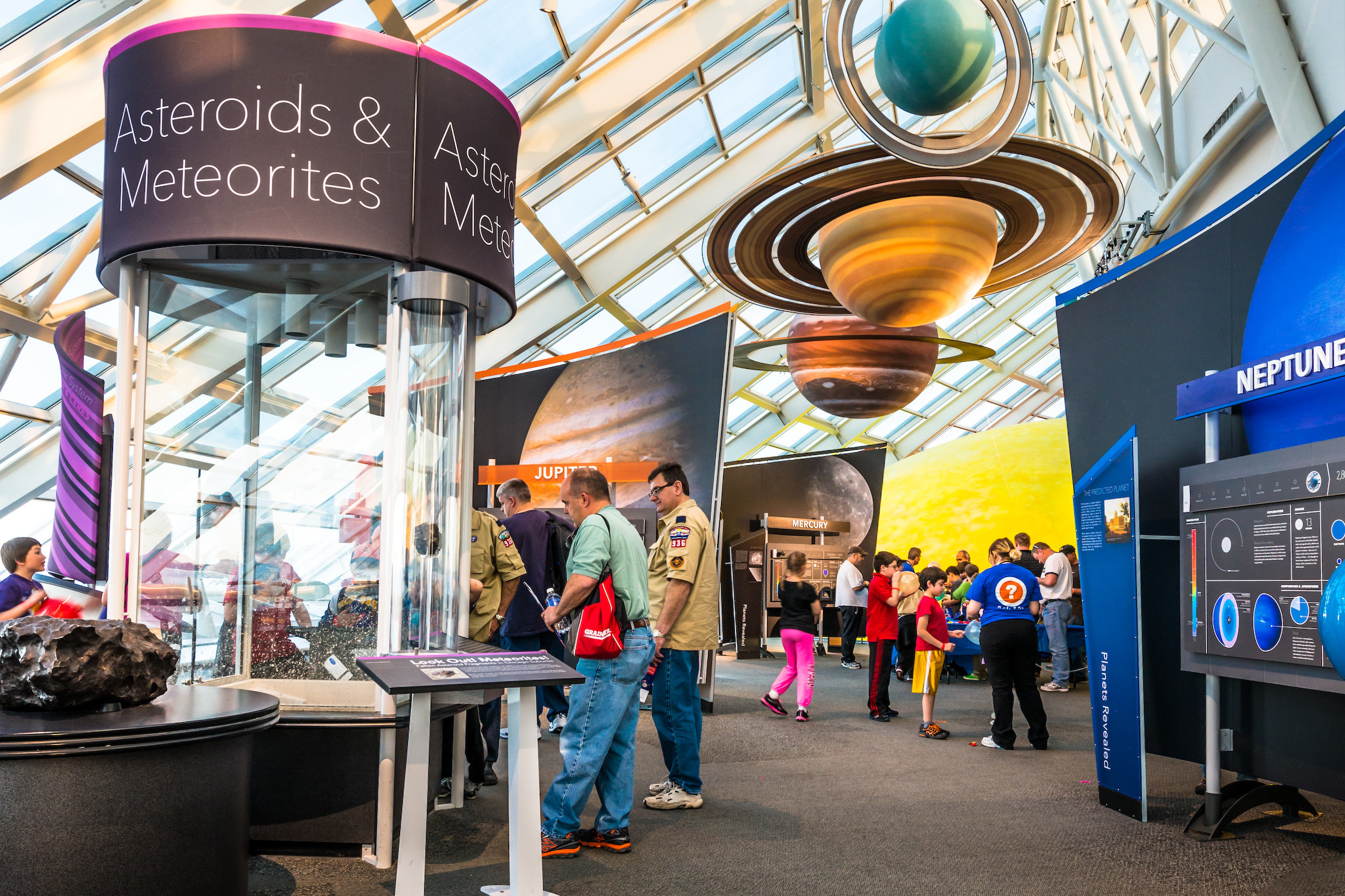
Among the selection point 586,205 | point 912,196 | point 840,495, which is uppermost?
point 586,205

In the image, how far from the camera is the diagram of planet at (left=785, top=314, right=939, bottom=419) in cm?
781

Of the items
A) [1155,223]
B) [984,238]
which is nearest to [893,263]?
[984,238]

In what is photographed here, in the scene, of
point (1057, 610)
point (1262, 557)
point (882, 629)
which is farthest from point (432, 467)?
point (1057, 610)

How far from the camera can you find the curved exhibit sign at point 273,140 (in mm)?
3293

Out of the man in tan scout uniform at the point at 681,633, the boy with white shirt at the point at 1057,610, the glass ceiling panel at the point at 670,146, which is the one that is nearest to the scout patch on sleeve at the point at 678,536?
the man in tan scout uniform at the point at 681,633

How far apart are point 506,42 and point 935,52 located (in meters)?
6.39

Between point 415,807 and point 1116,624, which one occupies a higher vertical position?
point 1116,624

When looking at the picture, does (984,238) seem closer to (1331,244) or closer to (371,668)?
(1331,244)

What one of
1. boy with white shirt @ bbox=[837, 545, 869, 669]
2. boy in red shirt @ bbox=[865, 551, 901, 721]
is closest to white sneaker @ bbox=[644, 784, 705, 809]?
boy in red shirt @ bbox=[865, 551, 901, 721]

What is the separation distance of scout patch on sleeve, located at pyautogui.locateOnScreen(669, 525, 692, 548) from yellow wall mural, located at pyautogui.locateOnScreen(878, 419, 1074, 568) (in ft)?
46.5

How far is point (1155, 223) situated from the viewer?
9391 millimetres

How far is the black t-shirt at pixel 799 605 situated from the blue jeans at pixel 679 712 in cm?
303

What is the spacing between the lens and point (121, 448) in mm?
3531

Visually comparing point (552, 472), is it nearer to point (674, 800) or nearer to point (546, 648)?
point (546, 648)
